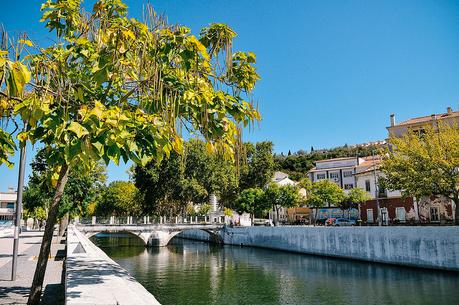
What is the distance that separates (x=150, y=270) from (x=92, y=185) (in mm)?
10278

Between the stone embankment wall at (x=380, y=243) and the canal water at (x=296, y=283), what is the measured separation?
0.84 metres

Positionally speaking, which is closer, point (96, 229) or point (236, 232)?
point (96, 229)

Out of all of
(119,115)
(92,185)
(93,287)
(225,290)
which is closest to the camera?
(119,115)

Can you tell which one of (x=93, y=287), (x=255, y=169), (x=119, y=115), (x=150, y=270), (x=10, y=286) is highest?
(x=255, y=169)

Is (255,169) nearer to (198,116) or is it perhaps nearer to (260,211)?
(260,211)

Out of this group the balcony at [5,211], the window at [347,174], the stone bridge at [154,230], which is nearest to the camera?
the stone bridge at [154,230]

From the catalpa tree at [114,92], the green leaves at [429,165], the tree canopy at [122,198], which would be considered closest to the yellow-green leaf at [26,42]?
the catalpa tree at [114,92]

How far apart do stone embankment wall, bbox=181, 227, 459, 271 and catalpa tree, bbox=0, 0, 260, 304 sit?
23321 mm

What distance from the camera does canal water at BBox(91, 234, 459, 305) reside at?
1866 cm

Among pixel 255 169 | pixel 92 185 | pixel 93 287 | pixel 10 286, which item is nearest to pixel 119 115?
pixel 93 287

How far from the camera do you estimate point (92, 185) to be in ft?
115

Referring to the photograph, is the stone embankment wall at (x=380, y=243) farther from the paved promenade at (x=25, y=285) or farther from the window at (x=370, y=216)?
the paved promenade at (x=25, y=285)

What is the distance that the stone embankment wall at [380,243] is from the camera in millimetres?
24375

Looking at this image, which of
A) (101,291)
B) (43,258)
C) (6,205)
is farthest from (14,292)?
(6,205)
